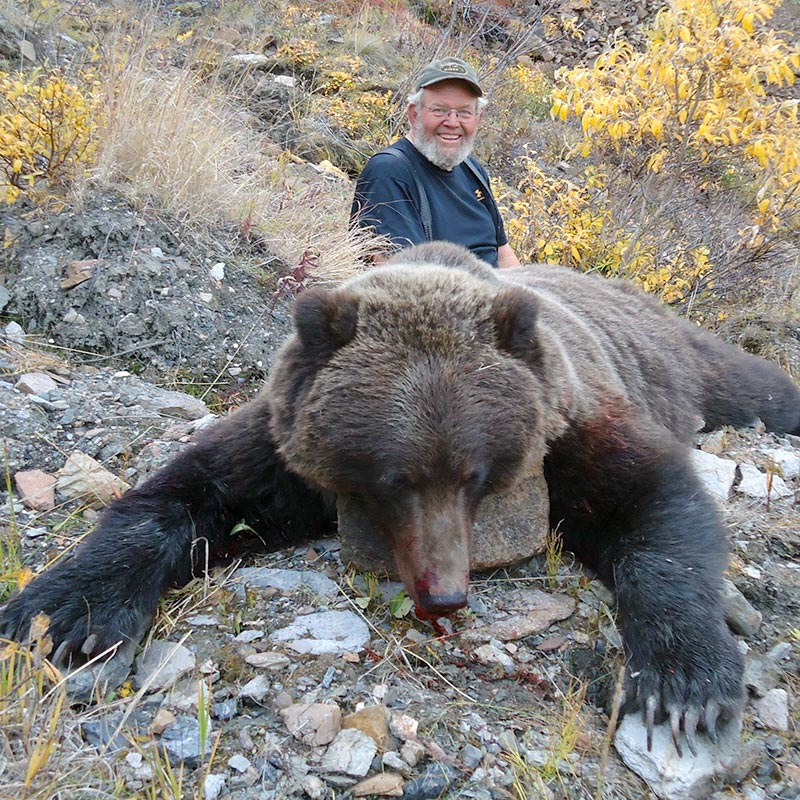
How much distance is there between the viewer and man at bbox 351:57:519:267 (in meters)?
5.26

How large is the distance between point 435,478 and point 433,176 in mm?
3648

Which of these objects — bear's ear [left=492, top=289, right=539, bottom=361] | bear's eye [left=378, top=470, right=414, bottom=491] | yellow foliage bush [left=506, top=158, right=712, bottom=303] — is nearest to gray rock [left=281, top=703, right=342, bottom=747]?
bear's eye [left=378, top=470, right=414, bottom=491]

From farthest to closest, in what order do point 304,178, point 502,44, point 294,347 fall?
point 502,44 → point 304,178 → point 294,347

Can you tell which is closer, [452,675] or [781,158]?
[452,675]

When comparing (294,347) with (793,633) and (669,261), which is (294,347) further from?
(669,261)

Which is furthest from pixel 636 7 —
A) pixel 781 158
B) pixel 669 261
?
pixel 781 158

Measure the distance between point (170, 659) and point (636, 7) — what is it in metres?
14.5

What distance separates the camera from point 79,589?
90.6 inches

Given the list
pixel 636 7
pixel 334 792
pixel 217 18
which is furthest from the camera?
pixel 636 7

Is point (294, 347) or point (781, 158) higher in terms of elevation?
point (781, 158)

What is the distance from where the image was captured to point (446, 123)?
527 centimetres

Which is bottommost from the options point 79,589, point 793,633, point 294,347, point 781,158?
point 79,589

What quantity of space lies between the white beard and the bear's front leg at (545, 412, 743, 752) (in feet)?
10.0

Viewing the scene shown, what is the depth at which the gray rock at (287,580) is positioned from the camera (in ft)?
8.18
